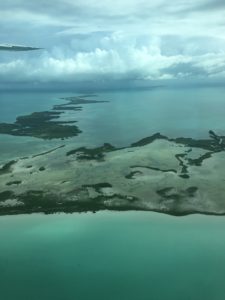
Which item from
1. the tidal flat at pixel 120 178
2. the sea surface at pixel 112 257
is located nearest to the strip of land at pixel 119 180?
the tidal flat at pixel 120 178

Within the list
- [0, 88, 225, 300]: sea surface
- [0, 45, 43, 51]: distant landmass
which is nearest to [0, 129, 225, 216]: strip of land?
[0, 88, 225, 300]: sea surface

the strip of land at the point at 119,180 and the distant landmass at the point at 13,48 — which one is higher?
the distant landmass at the point at 13,48

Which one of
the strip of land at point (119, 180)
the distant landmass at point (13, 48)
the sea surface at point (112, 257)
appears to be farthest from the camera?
the distant landmass at point (13, 48)

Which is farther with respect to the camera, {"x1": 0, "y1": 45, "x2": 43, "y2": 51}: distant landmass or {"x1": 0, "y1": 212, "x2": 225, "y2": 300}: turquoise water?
{"x1": 0, "y1": 45, "x2": 43, "y2": 51}: distant landmass

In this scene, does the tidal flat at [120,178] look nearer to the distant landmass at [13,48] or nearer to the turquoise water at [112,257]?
the turquoise water at [112,257]

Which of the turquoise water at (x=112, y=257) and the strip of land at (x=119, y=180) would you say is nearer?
the turquoise water at (x=112, y=257)

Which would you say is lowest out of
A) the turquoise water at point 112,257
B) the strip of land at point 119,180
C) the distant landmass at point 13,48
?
the turquoise water at point 112,257

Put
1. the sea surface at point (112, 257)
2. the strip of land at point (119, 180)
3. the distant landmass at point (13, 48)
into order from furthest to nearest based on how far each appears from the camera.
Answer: the distant landmass at point (13, 48) → the strip of land at point (119, 180) → the sea surface at point (112, 257)

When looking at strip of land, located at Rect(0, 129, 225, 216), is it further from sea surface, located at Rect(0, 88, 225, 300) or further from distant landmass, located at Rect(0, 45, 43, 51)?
distant landmass, located at Rect(0, 45, 43, 51)

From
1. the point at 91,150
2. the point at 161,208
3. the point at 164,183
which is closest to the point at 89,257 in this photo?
the point at 161,208
